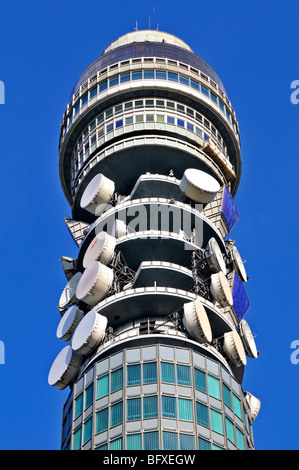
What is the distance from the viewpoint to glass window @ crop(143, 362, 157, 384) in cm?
8047

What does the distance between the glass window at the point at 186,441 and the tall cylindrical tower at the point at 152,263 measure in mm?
89

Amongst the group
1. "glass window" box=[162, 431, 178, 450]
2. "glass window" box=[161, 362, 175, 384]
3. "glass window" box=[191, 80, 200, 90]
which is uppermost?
"glass window" box=[191, 80, 200, 90]

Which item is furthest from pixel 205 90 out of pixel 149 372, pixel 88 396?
pixel 88 396

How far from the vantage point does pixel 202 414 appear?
79250 mm

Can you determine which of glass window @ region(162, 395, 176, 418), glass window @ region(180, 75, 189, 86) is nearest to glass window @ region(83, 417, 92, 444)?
glass window @ region(162, 395, 176, 418)

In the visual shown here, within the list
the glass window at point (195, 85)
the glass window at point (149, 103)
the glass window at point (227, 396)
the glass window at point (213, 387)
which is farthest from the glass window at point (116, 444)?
the glass window at point (195, 85)

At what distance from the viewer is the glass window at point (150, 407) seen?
77.8 meters

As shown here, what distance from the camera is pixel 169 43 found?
119375mm

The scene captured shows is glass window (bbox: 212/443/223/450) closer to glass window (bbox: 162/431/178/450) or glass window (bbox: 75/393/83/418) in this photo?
glass window (bbox: 162/431/178/450)

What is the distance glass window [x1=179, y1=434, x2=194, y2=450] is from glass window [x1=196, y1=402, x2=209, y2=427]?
7.01 feet

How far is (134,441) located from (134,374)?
6479 millimetres

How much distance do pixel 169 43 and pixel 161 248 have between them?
35383 mm

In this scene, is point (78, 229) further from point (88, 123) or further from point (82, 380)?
point (82, 380)
